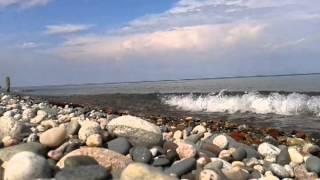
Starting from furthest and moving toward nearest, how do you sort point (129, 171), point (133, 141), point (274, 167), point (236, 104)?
point (236, 104)
point (133, 141)
point (274, 167)
point (129, 171)

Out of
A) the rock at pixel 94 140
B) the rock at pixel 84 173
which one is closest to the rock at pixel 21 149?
the rock at pixel 94 140

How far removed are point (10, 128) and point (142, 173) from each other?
298cm

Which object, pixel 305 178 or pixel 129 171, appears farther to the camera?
pixel 305 178

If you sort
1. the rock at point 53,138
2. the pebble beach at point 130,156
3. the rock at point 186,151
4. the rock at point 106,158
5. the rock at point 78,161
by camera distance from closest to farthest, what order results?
the pebble beach at point 130,156 < the rock at point 78,161 < the rock at point 106,158 < the rock at point 186,151 < the rock at point 53,138

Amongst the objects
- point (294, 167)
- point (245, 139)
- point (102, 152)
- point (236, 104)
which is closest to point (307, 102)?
point (236, 104)

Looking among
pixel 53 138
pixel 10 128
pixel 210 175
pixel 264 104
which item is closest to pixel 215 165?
pixel 210 175

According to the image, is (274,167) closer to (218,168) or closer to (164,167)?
(218,168)

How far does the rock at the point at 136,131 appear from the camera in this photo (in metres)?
6.31

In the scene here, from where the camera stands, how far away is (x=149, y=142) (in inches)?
249

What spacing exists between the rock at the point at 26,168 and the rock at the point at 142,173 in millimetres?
845

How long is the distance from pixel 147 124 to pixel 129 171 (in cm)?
178

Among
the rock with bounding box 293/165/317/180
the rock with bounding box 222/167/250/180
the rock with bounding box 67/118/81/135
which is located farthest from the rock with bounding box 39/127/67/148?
the rock with bounding box 293/165/317/180

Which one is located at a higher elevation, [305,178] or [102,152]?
[102,152]

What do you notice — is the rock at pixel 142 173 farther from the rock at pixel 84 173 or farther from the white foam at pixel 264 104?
the white foam at pixel 264 104
